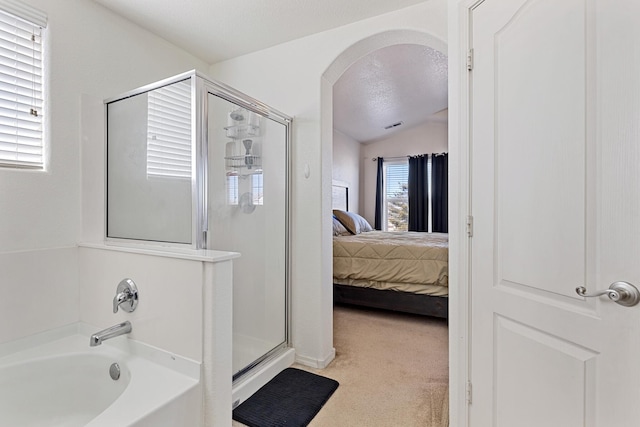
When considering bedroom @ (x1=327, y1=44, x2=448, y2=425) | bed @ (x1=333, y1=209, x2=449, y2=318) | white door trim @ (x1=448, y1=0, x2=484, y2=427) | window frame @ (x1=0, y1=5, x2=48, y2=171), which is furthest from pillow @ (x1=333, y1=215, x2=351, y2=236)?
window frame @ (x1=0, y1=5, x2=48, y2=171)

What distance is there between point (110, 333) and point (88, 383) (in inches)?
12.2

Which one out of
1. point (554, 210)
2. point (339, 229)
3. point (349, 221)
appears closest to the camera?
point (554, 210)

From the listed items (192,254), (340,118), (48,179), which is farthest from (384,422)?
(340,118)

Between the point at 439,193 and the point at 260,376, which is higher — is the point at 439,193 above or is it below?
above

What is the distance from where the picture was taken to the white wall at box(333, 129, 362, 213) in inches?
Answer: 218

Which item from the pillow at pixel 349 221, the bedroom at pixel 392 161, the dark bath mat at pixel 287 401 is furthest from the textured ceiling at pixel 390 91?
the dark bath mat at pixel 287 401

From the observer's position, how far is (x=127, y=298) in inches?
61.6

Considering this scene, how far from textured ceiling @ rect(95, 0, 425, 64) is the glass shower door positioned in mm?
619

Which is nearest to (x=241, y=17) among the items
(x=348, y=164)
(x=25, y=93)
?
(x=25, y=93)

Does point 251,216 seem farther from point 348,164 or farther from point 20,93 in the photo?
point 348,164

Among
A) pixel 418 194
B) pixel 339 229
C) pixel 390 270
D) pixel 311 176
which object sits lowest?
pixel 390 270

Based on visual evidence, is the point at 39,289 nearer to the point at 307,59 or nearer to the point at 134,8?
the point at 134,8

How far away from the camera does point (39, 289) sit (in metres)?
1.67

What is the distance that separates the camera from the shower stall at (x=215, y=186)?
1681mm
